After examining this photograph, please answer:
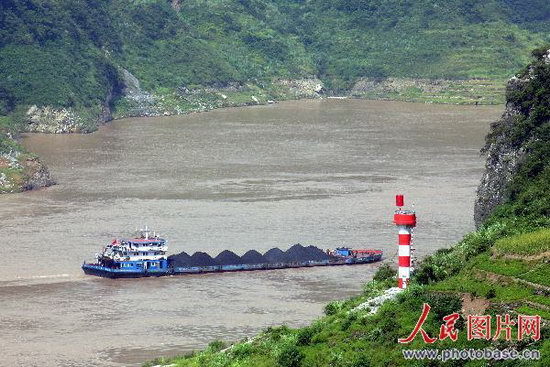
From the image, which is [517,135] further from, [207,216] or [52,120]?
[52,120]

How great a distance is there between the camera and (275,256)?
5312 centimetres

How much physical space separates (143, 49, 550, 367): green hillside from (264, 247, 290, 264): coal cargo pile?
52.2ft

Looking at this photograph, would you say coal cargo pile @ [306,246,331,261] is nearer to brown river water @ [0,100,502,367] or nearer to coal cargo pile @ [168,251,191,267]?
brown river water @ [0,100,502,367]

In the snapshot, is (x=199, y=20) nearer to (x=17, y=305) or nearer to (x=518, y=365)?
(x=17, y=305)

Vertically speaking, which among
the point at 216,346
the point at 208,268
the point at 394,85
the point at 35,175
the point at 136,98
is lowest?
the point at 216,346

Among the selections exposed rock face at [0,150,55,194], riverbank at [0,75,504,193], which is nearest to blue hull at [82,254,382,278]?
exposed rock face at [0,150,55,194]

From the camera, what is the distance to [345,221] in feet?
199

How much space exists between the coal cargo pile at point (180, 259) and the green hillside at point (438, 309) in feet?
50.2

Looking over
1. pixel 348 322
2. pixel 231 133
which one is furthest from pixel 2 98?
pixel 348 322

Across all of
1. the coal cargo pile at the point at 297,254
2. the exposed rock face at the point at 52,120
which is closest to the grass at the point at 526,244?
the coal cargo pile at the point at 297,254

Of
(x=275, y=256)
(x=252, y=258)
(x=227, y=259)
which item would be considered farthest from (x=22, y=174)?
(x=275, y=256)

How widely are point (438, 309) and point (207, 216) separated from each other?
34.4 metres

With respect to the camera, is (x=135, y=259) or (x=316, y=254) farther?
(x=316, y=254)

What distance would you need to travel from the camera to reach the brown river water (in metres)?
43.4
